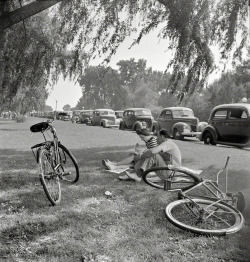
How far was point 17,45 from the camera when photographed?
28.5 ft

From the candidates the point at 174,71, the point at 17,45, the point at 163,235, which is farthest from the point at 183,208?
the point at 17,45

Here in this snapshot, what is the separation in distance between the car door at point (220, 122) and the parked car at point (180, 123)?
2.24 m

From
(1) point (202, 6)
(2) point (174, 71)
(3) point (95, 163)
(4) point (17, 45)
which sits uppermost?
(1) point (202, 6)

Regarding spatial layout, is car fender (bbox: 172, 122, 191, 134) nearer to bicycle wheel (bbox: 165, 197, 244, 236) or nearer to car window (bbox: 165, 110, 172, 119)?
car window (bbox: 165, 110, 172, 119)

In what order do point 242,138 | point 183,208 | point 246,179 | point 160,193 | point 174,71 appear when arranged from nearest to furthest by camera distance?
1. point 183,208
2. point 160,193
3. point 246,179
4. point 174,71
5. point 242,138

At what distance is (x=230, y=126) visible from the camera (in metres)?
12.9

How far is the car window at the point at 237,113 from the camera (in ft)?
41.1

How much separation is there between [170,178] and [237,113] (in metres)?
9.22

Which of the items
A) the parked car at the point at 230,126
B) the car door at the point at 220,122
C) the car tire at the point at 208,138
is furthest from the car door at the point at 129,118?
the car door at the point at 220,122

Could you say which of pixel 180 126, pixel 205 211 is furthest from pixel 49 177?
pixel 180 126

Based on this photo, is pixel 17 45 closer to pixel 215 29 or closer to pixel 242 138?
pixel 215 29

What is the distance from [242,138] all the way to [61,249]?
10697 millimetres

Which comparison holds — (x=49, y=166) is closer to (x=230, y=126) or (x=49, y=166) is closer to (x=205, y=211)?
(x=205, y=211)

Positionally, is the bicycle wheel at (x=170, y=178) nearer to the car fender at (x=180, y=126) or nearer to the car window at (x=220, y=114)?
the car window at (x=220, y=114)
